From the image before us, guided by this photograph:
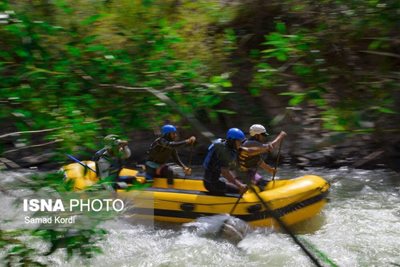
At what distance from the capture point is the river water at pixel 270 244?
5.77m

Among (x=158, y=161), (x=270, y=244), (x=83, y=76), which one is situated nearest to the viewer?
(x=83, y=76)

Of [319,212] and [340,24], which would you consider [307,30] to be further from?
[319,212]

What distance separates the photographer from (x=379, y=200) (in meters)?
7.85

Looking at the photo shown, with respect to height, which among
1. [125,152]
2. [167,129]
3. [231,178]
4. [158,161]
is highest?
[125,152]

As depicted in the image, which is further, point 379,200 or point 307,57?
point 379,200

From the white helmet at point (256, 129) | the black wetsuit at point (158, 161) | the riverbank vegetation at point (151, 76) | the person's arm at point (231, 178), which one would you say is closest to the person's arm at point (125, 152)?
the riverbank vegetation at point (151, 76)

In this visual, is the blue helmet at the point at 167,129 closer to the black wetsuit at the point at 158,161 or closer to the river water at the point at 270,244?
the black wetsuit at the point at 158,161

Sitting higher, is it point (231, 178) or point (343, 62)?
point (343, 62)

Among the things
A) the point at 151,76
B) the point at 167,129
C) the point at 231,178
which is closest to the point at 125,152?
the point at 151,76

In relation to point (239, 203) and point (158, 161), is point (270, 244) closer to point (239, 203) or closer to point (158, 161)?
point (239, 203)

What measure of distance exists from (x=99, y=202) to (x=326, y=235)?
493 centimetres

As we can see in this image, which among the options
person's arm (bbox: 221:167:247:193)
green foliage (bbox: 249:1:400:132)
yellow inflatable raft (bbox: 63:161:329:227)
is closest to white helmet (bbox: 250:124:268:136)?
person's arm (bbox: 221:167:247:193)

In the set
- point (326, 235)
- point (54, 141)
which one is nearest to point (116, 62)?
point (54, 141)

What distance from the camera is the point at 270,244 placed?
6203 mm
